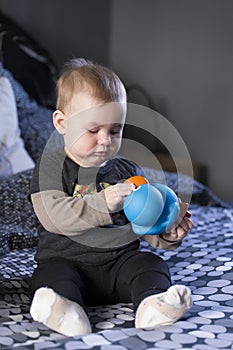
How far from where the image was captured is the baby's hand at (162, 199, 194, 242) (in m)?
1.35

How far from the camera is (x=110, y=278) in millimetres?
1351

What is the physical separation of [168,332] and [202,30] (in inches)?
85.3

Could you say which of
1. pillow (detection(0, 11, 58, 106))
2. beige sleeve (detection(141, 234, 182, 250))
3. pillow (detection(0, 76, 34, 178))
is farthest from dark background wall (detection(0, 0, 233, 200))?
beige sleeve (detection(141, 234, 182, 250))

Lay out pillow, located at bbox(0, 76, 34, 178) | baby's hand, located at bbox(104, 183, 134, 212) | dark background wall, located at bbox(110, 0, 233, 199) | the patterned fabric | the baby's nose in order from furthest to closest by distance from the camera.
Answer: dark background wall, located at bbox(110, 0, 233, 199) → pillow, located at bbox(0, 76, 34, 178) → the baby's nose → baby's hand, located at bbox(104, 183, 134, 212) → the patterned fabric

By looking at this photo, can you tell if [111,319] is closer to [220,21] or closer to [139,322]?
[139,322]

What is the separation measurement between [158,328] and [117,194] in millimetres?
256

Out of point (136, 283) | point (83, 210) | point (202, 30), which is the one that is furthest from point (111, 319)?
point (202, 30)

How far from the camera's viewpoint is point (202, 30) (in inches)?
120

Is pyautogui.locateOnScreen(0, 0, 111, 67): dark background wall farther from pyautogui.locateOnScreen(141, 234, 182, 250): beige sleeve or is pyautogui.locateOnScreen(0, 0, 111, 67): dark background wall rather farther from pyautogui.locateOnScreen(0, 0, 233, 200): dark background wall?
pyautogui.locateOnScreen(141, 234, 182, 250): beige sleeve

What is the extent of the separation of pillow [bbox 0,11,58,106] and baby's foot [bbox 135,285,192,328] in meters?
1.76

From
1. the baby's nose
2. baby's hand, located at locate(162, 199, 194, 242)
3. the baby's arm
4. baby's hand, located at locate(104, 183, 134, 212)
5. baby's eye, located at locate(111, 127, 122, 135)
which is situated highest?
baby's eye, located at locate(111, 127, 122, 135)

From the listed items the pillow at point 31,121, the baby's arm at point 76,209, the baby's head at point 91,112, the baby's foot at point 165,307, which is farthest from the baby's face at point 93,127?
the pillow at point 31,121

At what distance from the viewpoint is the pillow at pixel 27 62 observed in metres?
2.77

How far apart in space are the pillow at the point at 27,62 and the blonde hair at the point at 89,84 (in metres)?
1.39
